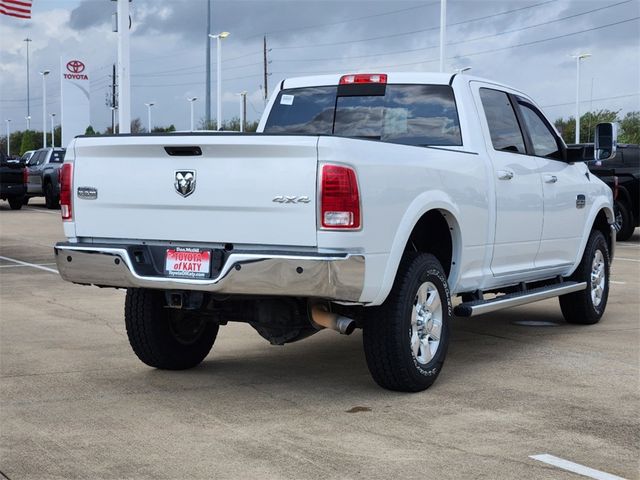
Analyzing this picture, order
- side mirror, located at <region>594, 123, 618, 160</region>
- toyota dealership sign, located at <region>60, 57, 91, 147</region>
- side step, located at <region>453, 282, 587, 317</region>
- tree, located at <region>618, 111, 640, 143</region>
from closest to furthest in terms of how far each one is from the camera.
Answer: side step, located at <region>453, 282, 587, 317</region> → side mirror, located at <region>594, 123, 618, 160</region> → toyota dealership sign, located at <region>60, 57, 91, 147</region> → tree, located at <region>618, 111, 640, 143</region>

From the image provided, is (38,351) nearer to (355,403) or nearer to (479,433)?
(355,403)

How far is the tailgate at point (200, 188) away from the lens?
590 centimetres

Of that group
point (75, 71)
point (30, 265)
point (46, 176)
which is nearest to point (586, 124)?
point (75, 71)

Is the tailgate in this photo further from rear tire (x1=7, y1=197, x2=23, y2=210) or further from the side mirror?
rear tire (x1=7, y1=197, x2=23, y2=210)

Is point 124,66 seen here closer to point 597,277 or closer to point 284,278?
point 597,277

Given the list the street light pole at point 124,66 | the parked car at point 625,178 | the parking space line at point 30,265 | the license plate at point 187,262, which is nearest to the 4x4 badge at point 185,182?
the license plate at point 187,262

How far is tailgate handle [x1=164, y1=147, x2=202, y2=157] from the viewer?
6227 millimetres

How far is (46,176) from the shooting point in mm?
33219

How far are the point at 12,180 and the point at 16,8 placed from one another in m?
6.02

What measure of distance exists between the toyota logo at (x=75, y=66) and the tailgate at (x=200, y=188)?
5633 cm

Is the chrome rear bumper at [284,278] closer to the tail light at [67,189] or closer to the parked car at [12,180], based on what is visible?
the tail light at [67,189]

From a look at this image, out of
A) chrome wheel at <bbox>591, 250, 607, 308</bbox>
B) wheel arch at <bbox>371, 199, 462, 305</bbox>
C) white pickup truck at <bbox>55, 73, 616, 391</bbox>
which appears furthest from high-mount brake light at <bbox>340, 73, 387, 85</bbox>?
chrome wheel at <bbox>591, 250, 607, 308</bbox>

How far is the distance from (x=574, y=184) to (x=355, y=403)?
11.9 ft

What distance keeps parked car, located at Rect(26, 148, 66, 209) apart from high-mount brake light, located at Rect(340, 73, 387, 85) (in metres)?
25.6
